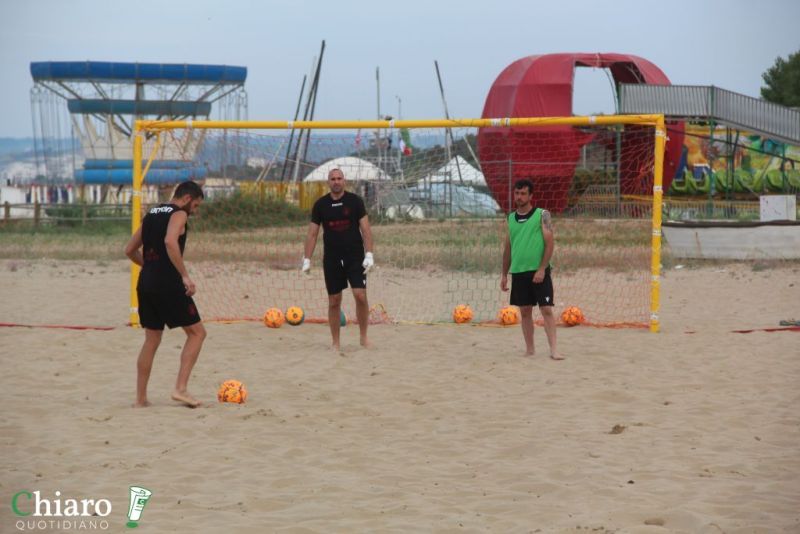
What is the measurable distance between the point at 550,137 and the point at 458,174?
5885 mm

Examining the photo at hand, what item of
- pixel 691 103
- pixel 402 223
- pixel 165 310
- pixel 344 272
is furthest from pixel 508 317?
pixel 691 103

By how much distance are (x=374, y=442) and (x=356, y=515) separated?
4.99ft

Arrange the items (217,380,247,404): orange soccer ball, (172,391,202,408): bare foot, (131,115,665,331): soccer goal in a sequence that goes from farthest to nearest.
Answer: (131,115,665,331): soccer goal
(217,380,247,404): orange soccer ball
(172,391,202,408): bare foot

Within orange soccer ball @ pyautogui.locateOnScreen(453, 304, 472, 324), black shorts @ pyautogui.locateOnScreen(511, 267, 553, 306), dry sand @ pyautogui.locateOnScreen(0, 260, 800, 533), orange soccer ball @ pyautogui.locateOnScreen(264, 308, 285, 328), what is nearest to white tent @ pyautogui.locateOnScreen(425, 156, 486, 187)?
orange soccer ball @ pyautogui.locateOnScreen(453, 304, 472, 324)

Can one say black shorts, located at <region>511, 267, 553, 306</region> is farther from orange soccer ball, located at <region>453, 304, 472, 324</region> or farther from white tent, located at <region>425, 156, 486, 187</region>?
white tent, located at <region>425, 156, 486, 187</region>

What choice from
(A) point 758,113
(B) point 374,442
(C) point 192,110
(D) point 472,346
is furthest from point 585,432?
(C) point 192,110

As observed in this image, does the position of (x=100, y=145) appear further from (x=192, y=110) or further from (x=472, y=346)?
(x=472, y=346)

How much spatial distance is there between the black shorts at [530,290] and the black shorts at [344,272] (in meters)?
1.43

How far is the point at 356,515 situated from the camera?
15.7 ft

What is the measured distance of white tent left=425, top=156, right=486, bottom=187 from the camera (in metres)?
16.4

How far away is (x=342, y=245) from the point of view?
9680mm

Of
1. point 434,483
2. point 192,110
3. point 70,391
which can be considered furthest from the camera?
point 192,110

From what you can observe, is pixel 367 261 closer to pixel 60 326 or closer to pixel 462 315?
pixel 462 315

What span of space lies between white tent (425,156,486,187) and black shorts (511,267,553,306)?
254 inches
